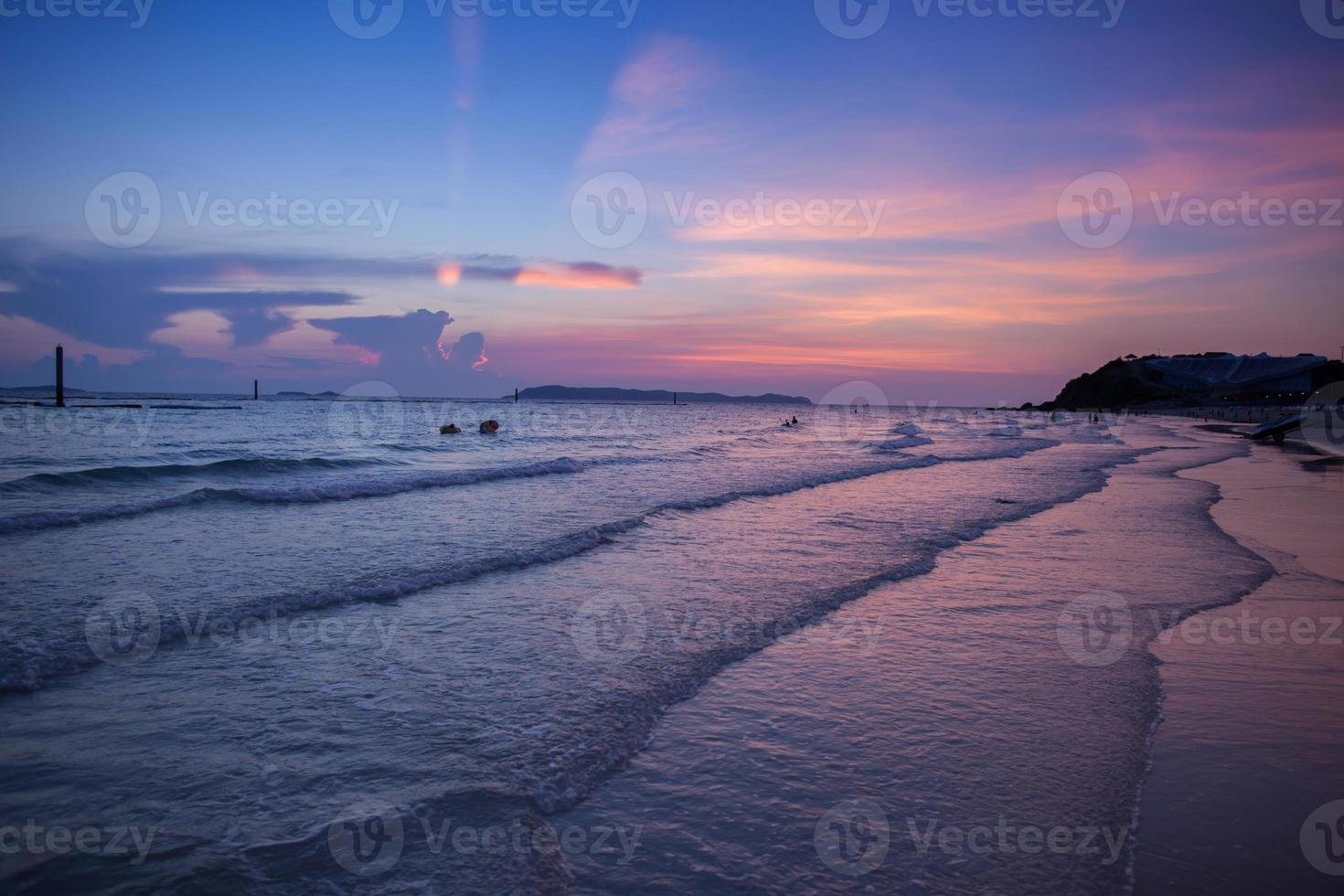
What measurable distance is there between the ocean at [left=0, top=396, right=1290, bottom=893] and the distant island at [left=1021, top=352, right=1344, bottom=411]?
487 ft

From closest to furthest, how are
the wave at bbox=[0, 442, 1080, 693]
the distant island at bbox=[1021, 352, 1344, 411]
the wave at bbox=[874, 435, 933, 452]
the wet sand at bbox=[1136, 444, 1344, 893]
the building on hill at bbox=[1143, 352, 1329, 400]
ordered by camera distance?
the wet sand at bbox=[1136, 444, 1344, 893]
the wave at bbox=[0, 442, 1080, 693]
the wave at bbox=[874, 435, 933, 452]
the distant island at bbox=[1021, 352, 1344, 411]
the building on hill at bbox=[1143, 352, 1329, 400]

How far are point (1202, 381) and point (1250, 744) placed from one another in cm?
17581

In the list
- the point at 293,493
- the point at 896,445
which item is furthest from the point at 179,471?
the point at 896,445

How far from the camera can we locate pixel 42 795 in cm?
430

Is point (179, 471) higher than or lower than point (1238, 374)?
lower

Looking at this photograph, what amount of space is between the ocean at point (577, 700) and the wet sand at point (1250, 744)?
0.67 ft

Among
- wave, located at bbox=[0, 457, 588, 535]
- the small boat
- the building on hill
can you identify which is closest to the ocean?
wave, located at bbox=[0, 457, 588, 535]

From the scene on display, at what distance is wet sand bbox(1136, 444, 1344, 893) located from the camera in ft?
12.3

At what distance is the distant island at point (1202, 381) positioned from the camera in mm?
126938

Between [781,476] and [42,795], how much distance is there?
74.3 feet

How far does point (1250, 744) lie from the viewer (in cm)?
522

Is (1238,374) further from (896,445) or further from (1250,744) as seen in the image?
(1250,744)

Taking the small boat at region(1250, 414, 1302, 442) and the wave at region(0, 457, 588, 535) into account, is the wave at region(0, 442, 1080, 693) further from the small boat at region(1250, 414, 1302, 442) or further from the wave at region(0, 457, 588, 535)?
the small boat at region(1250, 414, 1302, 442)

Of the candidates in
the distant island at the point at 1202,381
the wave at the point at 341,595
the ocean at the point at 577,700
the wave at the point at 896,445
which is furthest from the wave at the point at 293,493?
the distant island at the point at 1202,381
